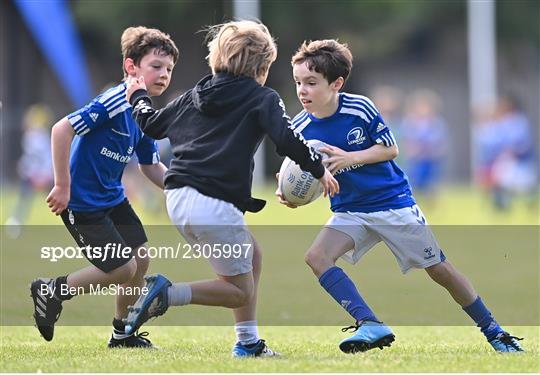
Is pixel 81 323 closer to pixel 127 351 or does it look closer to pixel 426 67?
pixel 127 351

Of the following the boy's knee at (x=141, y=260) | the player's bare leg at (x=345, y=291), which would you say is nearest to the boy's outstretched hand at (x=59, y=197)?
the boy's knee at (x=141, y=260)

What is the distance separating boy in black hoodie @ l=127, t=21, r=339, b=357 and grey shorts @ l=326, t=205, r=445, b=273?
59cm

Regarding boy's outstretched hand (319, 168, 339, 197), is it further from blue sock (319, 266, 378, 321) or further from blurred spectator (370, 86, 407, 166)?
blurred spectator (370, 86, 407, 166)

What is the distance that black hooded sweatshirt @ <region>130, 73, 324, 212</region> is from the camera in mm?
5367

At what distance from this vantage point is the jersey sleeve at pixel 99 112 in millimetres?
5875

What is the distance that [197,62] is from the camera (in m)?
35.2

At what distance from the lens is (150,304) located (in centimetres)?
530

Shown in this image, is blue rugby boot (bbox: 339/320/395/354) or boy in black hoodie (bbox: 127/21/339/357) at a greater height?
boy in black hoodie (bbox: 127/21/339/357)

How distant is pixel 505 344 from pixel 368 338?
32.9 inches

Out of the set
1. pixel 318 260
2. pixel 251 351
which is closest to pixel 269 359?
pixel 251 351

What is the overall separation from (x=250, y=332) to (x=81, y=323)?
2.13 metres

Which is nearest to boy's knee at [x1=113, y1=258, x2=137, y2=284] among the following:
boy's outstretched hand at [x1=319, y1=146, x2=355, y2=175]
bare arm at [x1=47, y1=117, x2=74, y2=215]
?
bare arm at [x1=47, y1=117, x2=74, y2=215]

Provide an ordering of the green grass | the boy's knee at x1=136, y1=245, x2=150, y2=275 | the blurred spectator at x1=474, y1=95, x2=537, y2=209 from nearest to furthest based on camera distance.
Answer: the green grass → the boy's knee at x1=136, y1=245, x2=150, y2=275 → the blurred spectator at x1=474, y1=95, x2=537, y2=209

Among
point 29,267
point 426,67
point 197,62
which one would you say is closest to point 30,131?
point 29,267
